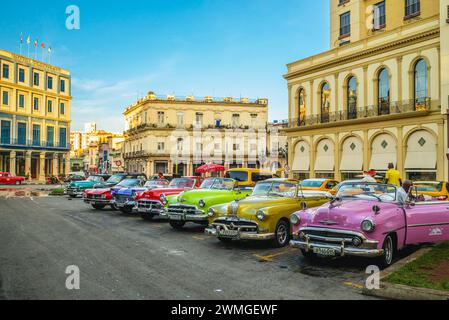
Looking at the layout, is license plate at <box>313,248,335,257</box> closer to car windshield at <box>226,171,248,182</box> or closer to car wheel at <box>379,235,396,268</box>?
car wheel at <box>379,235,396,268</box>

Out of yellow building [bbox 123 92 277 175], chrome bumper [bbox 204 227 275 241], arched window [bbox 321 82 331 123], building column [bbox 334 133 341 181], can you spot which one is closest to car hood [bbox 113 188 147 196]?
chrome bumper [bbox 204 227 275 241]

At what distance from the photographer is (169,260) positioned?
27.3 feet

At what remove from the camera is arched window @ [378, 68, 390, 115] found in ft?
100

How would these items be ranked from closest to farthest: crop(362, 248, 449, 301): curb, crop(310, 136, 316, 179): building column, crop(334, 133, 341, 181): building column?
crop(362, 248, 449, 301): curb
crop(334, 133, 341, 181): building column
crop(310, 136, 316, 179): building column

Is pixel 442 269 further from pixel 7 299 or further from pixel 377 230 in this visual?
pixel 7 299

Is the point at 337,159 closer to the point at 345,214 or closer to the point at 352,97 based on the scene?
the point at 352,97

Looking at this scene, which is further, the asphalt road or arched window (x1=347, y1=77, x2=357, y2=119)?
arched window (x1=347, y1=77, x2=357, y2=119)

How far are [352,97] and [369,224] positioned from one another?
28.0 meters

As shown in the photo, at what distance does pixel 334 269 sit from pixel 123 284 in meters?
3.83

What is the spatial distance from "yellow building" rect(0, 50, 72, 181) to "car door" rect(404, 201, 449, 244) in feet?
200

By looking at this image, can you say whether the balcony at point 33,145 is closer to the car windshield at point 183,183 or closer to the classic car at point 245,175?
the classic car at point 245,175

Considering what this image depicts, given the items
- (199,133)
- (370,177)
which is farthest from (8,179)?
(370,177)

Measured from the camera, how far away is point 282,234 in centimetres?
1003

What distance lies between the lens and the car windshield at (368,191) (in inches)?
333
